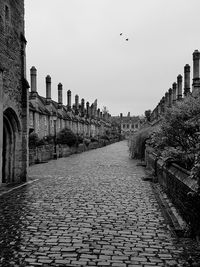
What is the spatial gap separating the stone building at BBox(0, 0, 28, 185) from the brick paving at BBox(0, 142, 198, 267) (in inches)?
128

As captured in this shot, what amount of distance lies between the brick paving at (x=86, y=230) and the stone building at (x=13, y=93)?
325cm

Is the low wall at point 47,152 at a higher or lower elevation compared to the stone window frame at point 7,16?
lower

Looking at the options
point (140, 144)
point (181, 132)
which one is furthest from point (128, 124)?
point (181, 132)

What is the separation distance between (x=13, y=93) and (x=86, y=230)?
9519 millimetres

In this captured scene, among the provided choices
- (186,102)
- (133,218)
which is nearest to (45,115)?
(186,102)

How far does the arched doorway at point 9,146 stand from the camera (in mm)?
15477

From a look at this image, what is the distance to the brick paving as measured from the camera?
5.64 meters

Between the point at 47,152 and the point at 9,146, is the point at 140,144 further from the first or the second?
the point at 9,146

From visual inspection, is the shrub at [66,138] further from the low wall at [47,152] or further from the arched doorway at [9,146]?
the arched doorway at [9,146]

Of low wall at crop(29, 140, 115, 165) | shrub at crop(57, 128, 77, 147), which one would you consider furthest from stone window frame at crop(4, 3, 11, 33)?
shrub at crop(57, 128, 77, 147)

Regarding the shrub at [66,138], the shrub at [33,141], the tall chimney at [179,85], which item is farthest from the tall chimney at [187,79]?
the shrub at [33,141]

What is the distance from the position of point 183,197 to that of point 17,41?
11.6 meters

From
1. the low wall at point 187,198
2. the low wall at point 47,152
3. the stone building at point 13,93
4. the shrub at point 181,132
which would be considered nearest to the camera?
the low wall at point 187,198

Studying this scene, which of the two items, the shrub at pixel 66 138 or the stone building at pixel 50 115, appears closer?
the shrub at pixel 66 138
